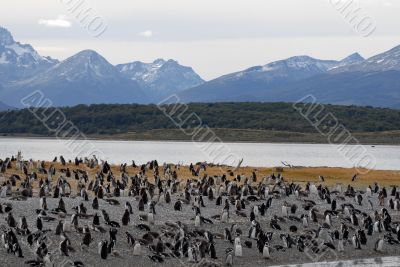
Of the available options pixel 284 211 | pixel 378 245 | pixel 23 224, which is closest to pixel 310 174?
pixel 284 211

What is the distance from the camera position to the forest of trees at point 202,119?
17212cm

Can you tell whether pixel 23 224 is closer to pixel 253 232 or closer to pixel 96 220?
pixel 96 220

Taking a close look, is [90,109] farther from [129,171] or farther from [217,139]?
[129,171]

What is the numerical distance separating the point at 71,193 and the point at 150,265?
11.7 metres

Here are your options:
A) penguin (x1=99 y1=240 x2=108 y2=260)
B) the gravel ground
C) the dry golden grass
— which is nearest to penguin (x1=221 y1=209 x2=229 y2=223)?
the gravel ground

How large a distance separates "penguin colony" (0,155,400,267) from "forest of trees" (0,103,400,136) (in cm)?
13171

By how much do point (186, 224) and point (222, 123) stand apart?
480 feet

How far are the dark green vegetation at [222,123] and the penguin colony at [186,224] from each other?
391 feet

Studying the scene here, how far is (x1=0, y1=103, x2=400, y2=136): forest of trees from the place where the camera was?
172m

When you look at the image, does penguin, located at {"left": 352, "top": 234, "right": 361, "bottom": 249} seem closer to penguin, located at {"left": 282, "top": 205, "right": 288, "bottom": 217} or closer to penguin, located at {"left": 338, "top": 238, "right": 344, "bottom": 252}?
penguin, located at {"left": 338, "top": 238, "right": 344, "bottom": 252}

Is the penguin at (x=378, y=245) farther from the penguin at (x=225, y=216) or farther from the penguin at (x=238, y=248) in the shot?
the penguin at (x=238, y=248)

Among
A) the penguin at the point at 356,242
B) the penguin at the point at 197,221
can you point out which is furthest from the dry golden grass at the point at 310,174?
the penguin at the point at 356,242

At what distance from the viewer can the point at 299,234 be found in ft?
93.9

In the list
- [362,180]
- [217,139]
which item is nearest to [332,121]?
[217,139]
